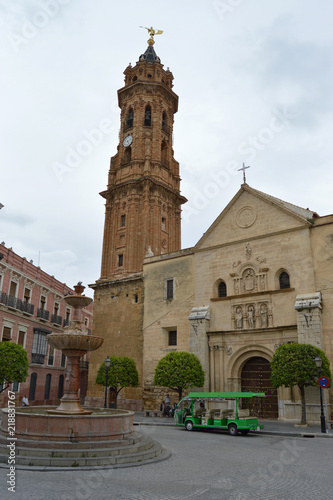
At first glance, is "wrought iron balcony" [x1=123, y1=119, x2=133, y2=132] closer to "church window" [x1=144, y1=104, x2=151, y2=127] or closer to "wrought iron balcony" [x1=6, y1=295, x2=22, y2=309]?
"church window" [x1=144, y1=104, x2=151, y2=127]

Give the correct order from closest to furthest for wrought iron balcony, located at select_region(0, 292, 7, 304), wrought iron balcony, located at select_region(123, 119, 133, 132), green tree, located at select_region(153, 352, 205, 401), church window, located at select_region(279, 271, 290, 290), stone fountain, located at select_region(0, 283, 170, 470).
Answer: stone fountain, located at select_region(0, 283, 170, 470) < green tree, located at select_region(153, 352, 205, 401) < church window, located at select_region(279, 271, 290, 290) < wrought iron balcony, located at select_region(0, 292, 7, 304) < wrought iron balcony, located at select_region(123, 119, 133, 132)

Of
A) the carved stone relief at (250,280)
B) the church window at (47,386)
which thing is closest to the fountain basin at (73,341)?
the carved stone relief at (250,280)

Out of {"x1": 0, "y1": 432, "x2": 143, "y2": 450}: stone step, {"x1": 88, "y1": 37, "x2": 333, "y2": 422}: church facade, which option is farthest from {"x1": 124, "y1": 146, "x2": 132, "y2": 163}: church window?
{"x1": 0, "y1": 432, "x2": 143, "y2": 450}: stone step

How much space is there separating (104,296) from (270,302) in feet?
45.9

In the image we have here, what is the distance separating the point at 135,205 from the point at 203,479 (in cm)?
3008

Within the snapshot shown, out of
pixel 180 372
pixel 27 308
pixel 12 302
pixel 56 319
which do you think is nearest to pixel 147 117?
pixel 56 319

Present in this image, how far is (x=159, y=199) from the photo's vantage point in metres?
37.4

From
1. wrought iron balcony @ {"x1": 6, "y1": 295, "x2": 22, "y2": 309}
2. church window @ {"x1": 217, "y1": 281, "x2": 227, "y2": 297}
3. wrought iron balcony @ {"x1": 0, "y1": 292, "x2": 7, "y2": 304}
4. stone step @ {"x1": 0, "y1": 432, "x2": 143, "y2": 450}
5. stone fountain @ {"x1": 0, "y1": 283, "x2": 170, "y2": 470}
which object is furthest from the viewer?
wrought iron balcony @ {"x1": 6, "y1": 295, "x2": 22, "y2": 309}

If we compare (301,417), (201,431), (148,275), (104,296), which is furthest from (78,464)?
(104,296)

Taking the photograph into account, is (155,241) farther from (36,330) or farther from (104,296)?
(36,330)

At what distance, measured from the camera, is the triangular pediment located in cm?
2344

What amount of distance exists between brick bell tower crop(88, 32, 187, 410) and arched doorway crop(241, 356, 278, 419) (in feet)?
26.8

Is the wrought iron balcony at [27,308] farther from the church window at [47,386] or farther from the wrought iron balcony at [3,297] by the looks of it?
the church window at [47,386]

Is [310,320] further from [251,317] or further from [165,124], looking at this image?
[165,124]
